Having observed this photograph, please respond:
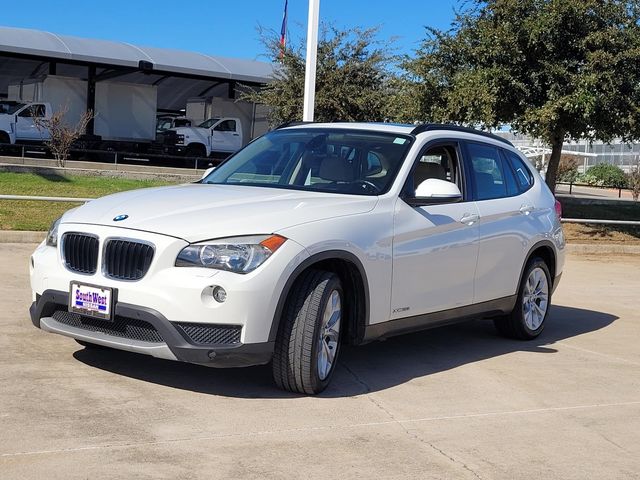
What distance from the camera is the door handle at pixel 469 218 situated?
22.9ft

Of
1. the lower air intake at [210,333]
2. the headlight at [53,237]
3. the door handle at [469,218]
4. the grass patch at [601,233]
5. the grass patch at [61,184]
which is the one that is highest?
the door handle at [469,218]

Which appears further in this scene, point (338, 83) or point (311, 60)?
point (338, 83)

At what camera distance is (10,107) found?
101 feet

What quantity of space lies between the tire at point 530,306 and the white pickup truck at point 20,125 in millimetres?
24346

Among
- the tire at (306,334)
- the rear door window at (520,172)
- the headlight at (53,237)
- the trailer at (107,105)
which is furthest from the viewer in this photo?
the trailer at (107,105)

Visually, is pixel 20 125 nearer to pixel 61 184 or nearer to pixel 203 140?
pixel 203 140

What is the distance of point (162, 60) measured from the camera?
37.0 metres

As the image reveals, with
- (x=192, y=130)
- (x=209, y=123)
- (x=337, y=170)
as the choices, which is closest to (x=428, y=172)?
(x=337, y=170)

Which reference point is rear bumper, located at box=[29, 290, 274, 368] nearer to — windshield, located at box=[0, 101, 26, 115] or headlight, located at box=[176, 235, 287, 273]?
headlight, located at box=[176, 235, 287, 273]

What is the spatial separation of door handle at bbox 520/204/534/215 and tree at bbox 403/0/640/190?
38.5ft

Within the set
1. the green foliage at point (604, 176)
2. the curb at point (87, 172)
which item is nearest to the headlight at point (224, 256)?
the curb at point (87, 172)

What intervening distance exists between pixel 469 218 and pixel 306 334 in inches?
80.6

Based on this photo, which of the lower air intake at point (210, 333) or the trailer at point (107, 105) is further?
the trailer at point (107, 105)

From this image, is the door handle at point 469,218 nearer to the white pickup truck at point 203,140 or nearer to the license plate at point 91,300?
the license plate at point 91,300
